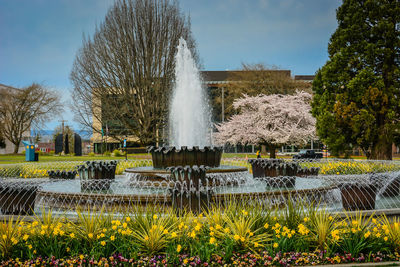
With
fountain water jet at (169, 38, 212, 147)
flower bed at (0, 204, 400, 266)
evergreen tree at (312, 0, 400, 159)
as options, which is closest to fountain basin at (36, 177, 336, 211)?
flower bed at (0, 204, 400, 266)

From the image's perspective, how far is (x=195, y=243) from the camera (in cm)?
518

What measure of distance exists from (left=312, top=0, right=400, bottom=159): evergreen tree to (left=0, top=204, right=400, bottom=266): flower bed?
50.8ft

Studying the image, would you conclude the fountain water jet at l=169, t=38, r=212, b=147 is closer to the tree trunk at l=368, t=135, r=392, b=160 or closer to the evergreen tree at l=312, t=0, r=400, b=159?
the evergreen tree at l=312, t=0, r=400, b=159

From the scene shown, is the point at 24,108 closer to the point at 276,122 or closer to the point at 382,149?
the point at 276,122

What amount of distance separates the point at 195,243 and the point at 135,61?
95.1ft

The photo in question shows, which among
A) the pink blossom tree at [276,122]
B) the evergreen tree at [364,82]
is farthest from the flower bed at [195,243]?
the pink blossom tree at [276,122]

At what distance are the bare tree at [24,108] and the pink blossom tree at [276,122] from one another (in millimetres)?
26249

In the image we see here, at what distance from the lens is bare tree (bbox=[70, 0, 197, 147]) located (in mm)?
32281

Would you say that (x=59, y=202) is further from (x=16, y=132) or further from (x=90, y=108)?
(x=16, y=132)

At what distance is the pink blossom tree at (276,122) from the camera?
Result: 36.4 m

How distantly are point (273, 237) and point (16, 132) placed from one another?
49.1 meters

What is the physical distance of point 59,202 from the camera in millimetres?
9031

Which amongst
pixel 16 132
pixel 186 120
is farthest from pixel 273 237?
pixel 16 132

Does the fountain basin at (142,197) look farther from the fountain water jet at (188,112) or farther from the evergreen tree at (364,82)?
the evergreen tree at (364,82)
